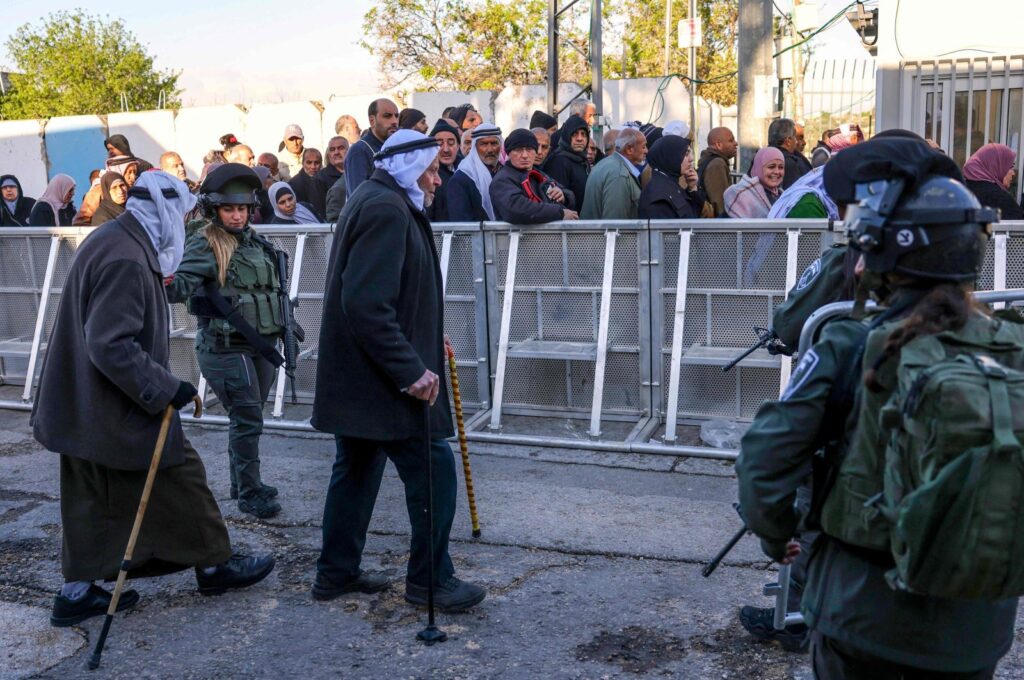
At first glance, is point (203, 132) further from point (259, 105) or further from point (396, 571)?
point (396, 571)

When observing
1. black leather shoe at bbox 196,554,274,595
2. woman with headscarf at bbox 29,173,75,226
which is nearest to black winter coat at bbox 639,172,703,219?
black leather shoe at bbox 196,554,274,595

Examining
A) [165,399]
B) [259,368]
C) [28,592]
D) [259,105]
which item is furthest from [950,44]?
[259,105]

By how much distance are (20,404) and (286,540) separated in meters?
4.20

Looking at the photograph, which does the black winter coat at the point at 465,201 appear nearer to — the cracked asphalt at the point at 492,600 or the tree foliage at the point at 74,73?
the cracked asphalt at the point at 492,600

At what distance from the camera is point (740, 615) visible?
14.0 ft

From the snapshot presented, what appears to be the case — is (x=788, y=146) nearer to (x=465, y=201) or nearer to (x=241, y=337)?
(x=465, y=201)

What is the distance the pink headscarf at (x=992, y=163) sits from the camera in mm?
7273

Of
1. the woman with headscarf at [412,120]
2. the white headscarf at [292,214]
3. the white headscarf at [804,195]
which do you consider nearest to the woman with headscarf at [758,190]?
the white headscarf at [804,195]

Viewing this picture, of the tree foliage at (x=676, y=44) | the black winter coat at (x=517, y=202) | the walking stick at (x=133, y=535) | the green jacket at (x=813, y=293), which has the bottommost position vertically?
the walking stick at (x=133, y=535)

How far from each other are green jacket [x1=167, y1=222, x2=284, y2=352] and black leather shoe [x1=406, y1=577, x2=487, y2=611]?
1.86 meters

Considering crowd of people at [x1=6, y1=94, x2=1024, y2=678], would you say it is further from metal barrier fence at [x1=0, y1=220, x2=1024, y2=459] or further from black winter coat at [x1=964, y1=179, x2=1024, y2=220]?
metal barrier fence at [x1=0, y1=220, x2=1024, y2=459]

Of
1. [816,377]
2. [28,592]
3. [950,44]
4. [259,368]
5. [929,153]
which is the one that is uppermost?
[950,44]

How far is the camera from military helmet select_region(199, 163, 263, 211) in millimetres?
5340

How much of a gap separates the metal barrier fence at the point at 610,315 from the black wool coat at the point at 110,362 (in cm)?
306
